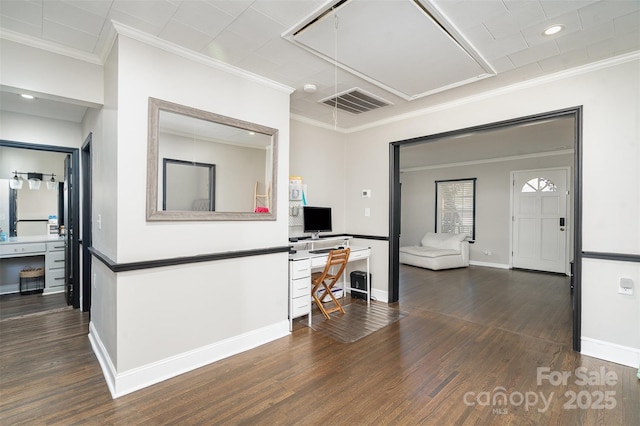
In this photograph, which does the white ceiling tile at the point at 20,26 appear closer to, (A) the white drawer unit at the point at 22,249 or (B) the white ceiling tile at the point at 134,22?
(B) the white ceiling tile at the point at 134,22

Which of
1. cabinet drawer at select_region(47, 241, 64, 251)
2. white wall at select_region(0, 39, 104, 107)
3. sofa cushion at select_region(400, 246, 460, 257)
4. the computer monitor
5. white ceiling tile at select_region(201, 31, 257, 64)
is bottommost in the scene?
sofa cushion at select_region(400, 246, 460, 257)

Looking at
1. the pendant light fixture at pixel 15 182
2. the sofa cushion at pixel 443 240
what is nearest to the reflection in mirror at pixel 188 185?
the pendant light fixture at pixel 15 182

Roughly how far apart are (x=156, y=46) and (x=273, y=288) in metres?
2.43

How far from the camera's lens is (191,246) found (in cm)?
261

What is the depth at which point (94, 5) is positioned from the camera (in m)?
2.01

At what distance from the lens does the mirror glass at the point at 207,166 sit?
245 cm

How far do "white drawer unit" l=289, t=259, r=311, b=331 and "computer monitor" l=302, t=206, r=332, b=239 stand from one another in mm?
795

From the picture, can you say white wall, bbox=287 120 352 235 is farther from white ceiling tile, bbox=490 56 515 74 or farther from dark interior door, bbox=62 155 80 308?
dark interior door, bbox=62 155 80 308

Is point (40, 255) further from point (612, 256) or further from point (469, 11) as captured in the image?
point (612, 256)

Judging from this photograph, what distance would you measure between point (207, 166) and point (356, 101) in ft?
6.58

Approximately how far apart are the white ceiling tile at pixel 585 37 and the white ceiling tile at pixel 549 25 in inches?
2.7

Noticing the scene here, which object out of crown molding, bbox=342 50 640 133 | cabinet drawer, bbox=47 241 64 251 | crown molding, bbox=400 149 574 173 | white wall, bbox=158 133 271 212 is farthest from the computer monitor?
crown molding, bbox=400 149 574 173

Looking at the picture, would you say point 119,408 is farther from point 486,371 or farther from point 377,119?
point 377,119

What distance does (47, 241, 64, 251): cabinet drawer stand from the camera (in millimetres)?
4723
